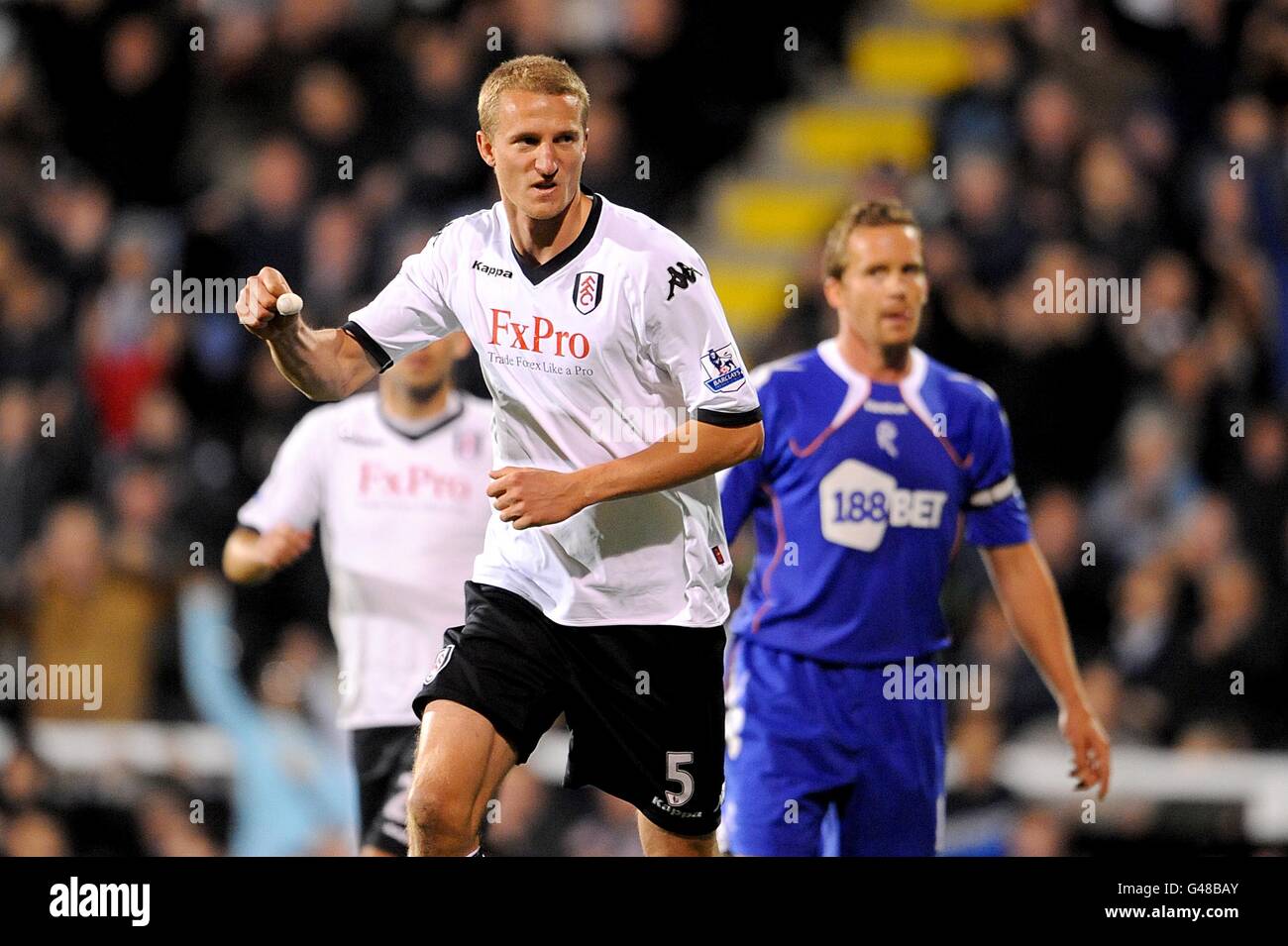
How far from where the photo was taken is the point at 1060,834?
22.8ft

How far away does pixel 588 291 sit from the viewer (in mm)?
4438

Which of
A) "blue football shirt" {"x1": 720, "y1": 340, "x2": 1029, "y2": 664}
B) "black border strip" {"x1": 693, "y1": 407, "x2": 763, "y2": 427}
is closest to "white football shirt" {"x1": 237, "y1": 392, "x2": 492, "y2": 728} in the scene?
"blue football shirt" {"x1": 720, "y1": 340, "x2": 1029, "y2": 664}

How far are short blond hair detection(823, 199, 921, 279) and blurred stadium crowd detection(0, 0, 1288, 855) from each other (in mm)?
2036

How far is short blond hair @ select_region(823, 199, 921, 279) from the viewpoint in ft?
17.9

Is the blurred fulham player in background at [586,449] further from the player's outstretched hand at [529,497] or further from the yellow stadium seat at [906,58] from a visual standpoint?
the yellow stadium seat at [906,58]

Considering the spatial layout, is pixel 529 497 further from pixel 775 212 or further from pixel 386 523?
pixel 775 212

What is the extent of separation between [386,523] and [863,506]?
1.47m

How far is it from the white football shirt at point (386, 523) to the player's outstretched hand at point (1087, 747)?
5.94 feet

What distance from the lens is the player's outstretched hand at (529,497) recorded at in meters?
4.15

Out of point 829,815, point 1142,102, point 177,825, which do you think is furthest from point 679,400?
point 1142,102

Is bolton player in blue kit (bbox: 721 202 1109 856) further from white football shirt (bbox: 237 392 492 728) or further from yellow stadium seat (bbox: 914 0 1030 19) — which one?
yellow stadium seat (bbox: 914 0 1030 19)

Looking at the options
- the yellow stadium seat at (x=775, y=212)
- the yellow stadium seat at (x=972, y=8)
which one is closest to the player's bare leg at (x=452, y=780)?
the yellow stadium seat at (x=775, y=212)

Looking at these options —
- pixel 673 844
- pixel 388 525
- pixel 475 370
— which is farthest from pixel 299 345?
pixel 475 370
